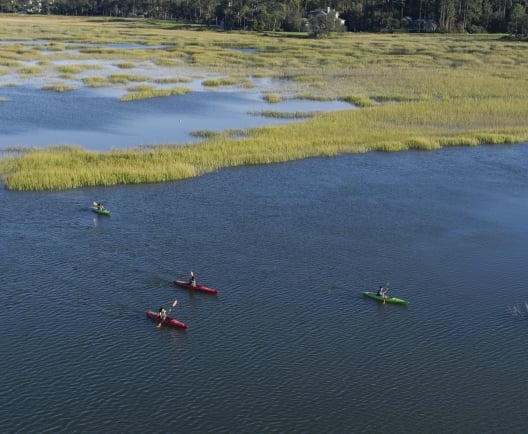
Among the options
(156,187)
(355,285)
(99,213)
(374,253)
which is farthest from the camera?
(156,187)

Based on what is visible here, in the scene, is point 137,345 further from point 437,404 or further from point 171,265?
point 437,404

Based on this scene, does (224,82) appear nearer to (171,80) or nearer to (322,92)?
(171,80)

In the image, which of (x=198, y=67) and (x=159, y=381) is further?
(x=198, y=67)

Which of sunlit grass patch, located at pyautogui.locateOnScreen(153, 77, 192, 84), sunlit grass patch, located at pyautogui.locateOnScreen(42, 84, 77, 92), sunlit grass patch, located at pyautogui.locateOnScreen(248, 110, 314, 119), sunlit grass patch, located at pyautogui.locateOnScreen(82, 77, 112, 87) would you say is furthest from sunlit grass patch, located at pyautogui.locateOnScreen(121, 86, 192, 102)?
sunlit grass patch, located at pyautogui.locateOnScreen(248, 110, 314, 119)

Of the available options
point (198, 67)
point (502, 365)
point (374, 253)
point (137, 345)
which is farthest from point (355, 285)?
point (198, 67)

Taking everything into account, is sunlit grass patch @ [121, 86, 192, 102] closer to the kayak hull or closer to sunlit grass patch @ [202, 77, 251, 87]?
sunlit grass patch @ [202, 77, 251, 87]

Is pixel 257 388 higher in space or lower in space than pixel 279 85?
lower
